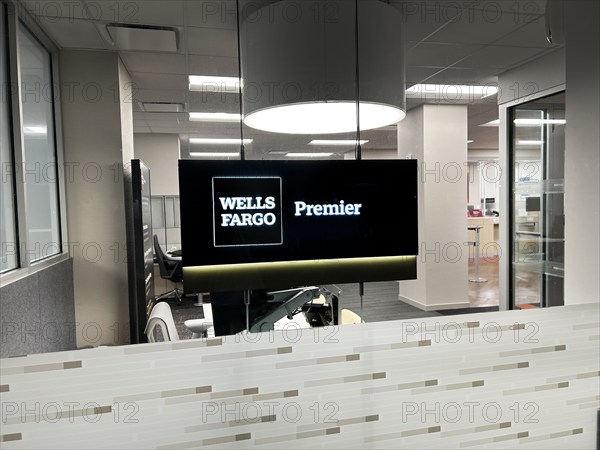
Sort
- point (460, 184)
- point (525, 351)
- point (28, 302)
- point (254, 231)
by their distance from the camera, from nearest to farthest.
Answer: point (28, 302) → point (254, 231) → point (460, 184) → point (525, 351)

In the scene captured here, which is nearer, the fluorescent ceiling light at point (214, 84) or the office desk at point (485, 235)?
the fluorescent ceiling light at point (214, 84)

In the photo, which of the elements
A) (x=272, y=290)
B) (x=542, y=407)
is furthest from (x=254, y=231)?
(x=542, y=407)

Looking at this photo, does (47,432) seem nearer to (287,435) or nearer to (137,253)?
(137,253)

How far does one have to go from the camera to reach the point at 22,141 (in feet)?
3.45

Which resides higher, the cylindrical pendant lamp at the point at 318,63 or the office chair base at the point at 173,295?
the cylindrical pendant lamp at the point at 318,63

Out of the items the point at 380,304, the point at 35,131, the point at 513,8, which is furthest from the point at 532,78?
the point at 35,131

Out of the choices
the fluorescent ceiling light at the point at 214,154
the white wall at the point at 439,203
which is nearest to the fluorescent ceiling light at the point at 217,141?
the fluorescent ceiling light at the point at 214,154

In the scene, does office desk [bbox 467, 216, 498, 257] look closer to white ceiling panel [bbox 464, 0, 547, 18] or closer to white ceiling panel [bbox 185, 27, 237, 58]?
white ceiling panel [bbox 464, 0, 547, 18]

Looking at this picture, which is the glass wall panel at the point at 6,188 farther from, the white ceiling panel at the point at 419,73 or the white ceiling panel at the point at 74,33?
the white ceiling panel at the point at 419,73

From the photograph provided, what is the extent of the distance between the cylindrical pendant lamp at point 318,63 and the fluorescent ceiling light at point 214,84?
31 millimetres

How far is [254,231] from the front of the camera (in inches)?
48.5

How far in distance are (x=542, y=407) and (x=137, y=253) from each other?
1.52 m

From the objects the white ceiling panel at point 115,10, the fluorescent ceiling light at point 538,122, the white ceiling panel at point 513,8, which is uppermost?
the white ceiling panel at point 513,8

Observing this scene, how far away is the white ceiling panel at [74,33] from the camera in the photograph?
42.5 inches
